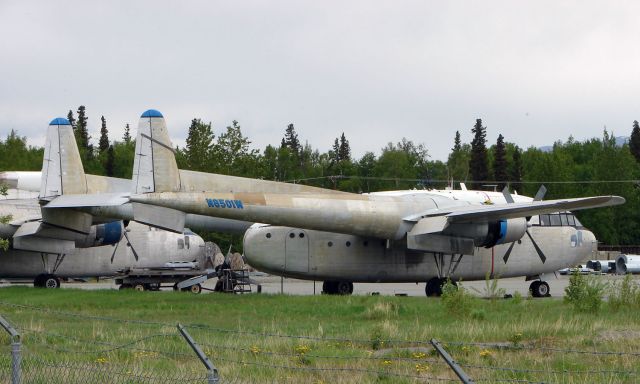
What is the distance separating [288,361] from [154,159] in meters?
14.8

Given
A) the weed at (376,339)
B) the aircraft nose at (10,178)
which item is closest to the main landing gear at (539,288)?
the weed at (376,339)

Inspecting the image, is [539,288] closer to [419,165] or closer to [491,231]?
[491,231]

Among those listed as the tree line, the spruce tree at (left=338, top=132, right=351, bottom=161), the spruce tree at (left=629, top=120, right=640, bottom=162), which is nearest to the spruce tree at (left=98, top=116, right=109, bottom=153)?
the tree line

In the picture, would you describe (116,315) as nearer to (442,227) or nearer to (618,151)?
(442,227)

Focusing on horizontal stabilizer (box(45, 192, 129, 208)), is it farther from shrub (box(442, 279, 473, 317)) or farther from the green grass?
shrub (box(442, 279, 473, 317))

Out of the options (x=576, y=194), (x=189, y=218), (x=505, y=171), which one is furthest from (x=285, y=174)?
(x=189, y=218)

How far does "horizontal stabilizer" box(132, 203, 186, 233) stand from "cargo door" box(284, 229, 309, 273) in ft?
21.0

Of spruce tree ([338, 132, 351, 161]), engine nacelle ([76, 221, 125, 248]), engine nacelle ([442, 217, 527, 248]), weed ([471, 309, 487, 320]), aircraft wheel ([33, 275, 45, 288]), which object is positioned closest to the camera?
weed ([471, 309, 487, 320])

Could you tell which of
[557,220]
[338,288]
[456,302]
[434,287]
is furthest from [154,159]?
[557,220]

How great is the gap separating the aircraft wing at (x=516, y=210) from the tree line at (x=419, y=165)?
41.2 meters

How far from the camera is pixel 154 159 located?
100ft

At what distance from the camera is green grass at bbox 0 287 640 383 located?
1600 centimetres

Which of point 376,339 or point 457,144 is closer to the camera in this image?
point 376,339

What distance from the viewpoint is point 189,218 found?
36906 mm
